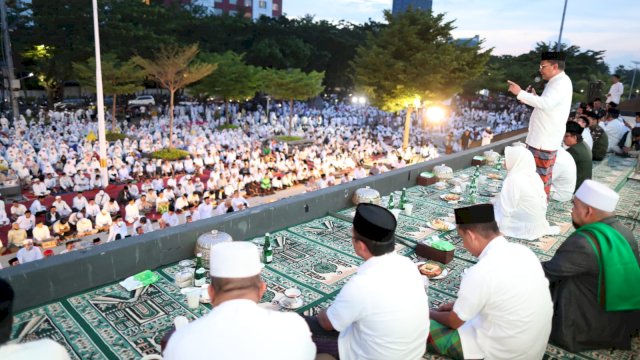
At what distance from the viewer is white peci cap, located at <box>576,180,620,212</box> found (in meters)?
2.78

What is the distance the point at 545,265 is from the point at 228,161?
14.1 metres

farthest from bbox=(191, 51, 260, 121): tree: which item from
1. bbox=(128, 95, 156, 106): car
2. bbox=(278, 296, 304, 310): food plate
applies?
bbox=(278, 296, 304, 310): food plate

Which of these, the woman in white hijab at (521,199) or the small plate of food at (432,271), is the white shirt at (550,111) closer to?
the woman in white hijab at (521,199)

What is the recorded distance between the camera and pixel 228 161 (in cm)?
1603

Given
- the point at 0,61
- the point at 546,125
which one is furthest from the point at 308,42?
the point at 546,125

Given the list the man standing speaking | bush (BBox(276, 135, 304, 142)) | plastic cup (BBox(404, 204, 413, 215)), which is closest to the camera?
the man standing speaking

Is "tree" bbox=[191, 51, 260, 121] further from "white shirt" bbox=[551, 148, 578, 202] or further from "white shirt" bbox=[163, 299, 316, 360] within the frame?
"white shirt" bbox=[163, 299, 316, 360]

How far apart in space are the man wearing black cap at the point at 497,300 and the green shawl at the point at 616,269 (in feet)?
1.89

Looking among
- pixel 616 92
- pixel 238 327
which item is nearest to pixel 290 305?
pixel 238 327

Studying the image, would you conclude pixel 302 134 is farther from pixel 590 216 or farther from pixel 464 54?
pixel 590 216

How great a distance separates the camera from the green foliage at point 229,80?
2397cm

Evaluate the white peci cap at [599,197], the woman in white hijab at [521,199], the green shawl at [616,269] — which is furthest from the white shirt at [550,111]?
Answer: the green shawl at [616,269]

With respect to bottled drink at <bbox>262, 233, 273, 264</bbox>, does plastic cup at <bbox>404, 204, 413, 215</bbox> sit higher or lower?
higher

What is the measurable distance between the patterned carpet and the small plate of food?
0.16ft
